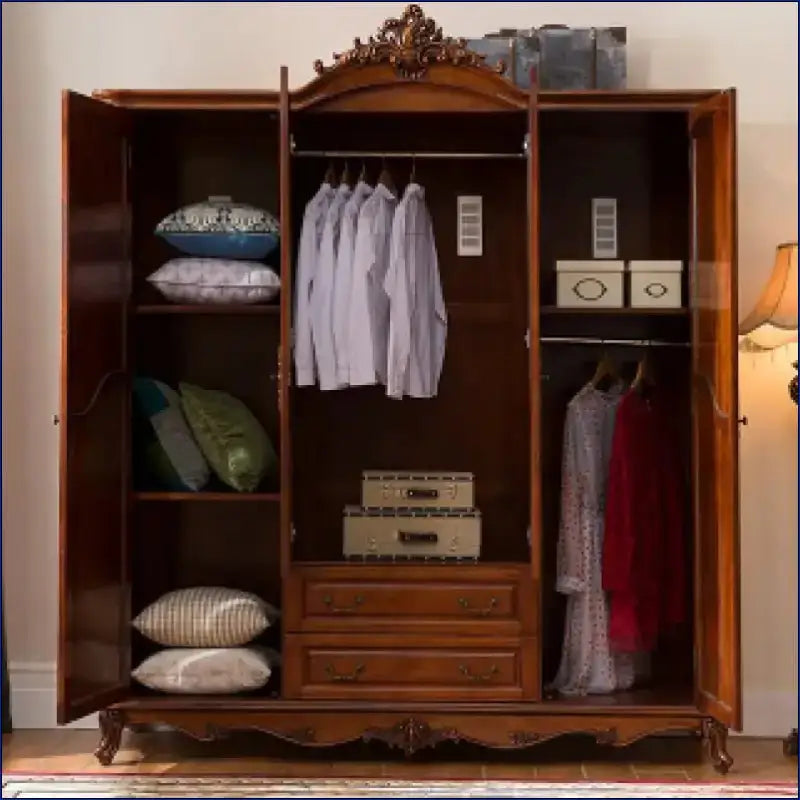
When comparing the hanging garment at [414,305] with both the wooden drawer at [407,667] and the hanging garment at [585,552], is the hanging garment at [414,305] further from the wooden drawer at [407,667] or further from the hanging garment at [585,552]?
the wooden drawer at [407,667]

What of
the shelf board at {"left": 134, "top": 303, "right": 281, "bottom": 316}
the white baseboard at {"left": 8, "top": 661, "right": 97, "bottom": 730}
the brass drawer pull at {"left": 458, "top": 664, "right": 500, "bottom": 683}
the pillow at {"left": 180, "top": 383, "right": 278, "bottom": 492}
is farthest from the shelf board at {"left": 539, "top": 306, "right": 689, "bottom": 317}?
the white baseboard at {"left": 8, "top": 661, "right": 97, "bottom": 730}

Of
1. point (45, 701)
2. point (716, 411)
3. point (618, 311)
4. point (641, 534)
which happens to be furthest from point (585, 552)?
point (45, 701)

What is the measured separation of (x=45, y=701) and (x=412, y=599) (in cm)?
146

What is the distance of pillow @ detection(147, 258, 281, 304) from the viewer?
4.32 meters

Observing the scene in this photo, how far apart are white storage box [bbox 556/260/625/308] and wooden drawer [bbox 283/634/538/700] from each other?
1.12 m

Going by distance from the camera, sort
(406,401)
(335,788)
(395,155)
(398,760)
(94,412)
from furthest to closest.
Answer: (406,401)
(395,155)
(398,760)
(94,412)
(335,788)

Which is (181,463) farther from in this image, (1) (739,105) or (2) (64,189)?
(1) (739,105)

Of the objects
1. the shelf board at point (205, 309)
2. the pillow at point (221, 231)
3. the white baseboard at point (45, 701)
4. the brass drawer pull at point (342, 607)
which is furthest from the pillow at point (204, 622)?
the pillow at point (221, 231)

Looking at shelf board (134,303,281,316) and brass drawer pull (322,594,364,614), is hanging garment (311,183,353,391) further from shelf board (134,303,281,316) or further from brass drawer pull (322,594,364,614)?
brass drawer pull (322,594,364,614)

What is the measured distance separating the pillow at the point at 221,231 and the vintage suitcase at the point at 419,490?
0.87m

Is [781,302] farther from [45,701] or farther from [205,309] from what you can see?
[45,701]

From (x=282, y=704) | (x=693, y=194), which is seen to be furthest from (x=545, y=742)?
(x=693, y=194)

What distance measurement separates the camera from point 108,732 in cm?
425

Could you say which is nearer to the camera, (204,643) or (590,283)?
(204,643)
